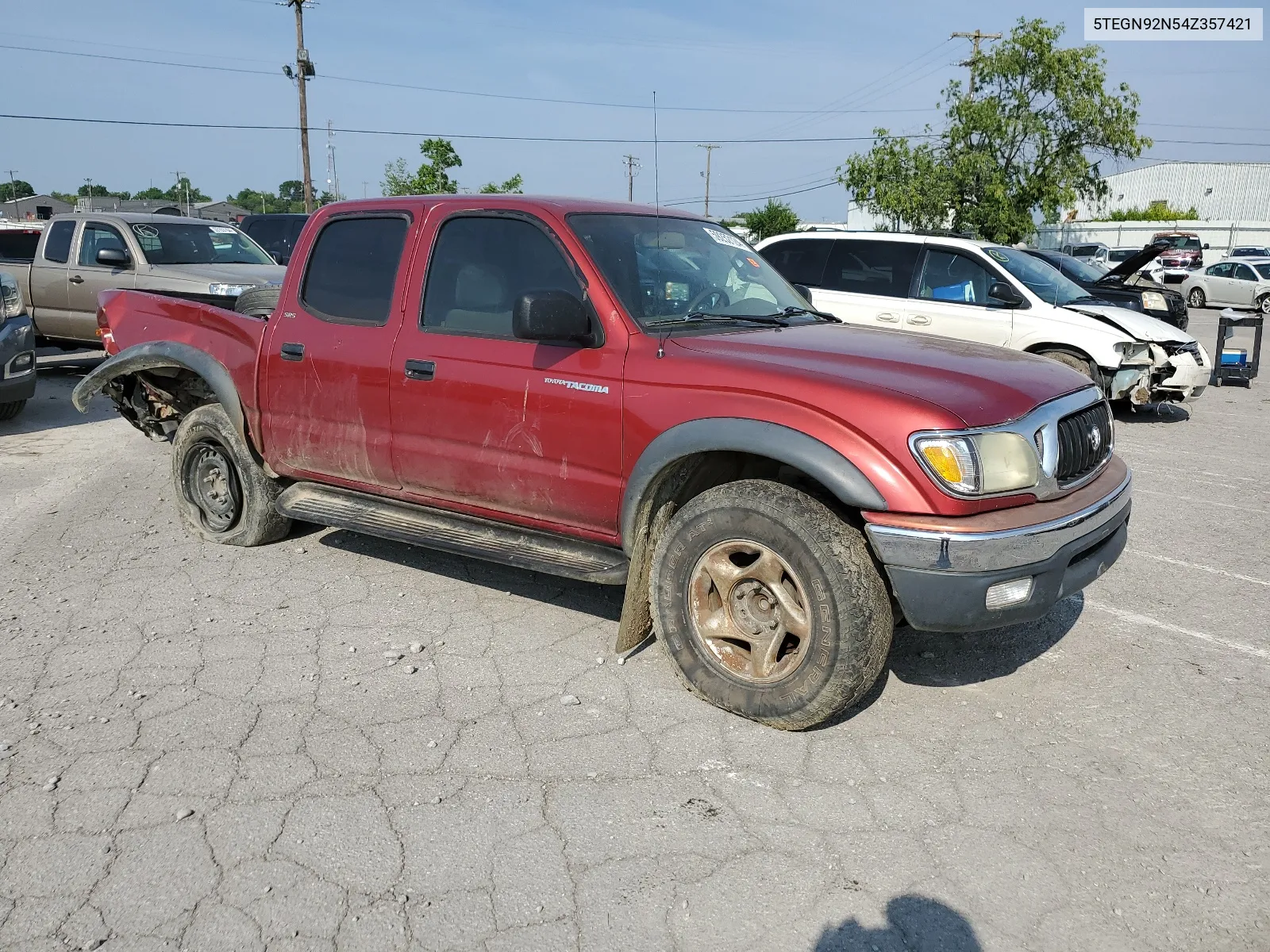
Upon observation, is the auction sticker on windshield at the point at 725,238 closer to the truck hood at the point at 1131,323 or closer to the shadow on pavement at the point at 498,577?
the shadow on pavement at the point at 498,577

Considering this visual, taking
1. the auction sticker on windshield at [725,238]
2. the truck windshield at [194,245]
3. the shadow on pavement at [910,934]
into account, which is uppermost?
the truck windshield at [194,245]

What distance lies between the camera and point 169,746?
3.44 metres

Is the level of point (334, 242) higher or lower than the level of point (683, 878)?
higher

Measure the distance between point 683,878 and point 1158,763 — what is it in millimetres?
1747

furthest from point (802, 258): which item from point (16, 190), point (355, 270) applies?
point (16, 190)

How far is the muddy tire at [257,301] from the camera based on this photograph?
18.4ft

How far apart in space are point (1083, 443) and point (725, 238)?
2013mm

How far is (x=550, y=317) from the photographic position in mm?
3744

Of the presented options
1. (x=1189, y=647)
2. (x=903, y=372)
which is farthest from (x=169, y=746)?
(x=1189, y=647)

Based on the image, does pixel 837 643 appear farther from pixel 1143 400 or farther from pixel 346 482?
pixel 1143 400

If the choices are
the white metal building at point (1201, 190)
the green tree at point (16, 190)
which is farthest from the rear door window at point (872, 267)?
the green tree at point (16, 190)

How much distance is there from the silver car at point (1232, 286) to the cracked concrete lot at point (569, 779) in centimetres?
2609

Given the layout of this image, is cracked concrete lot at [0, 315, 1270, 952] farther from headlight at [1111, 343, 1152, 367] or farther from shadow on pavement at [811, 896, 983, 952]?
headlight at [1111, 343, 1152, 367]

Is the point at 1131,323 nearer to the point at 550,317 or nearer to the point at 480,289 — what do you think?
the point at 480,289
